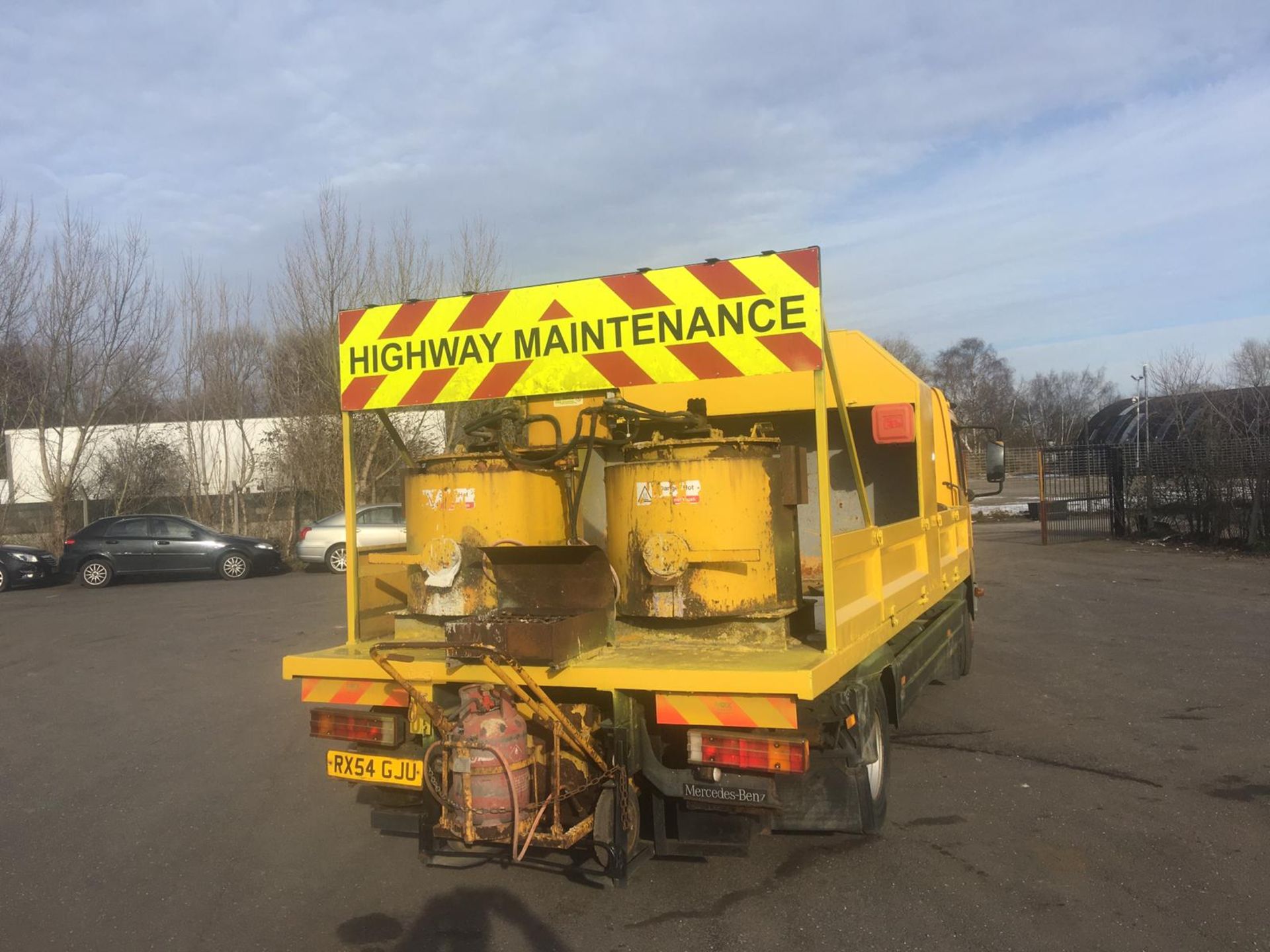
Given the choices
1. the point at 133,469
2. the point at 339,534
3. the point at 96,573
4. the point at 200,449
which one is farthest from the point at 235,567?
the point at 200,449

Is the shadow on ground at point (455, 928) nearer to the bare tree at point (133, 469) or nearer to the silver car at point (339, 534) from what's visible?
the silver car at point (339, 534)

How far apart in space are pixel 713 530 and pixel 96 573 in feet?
58.9

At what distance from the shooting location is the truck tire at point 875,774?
418cm

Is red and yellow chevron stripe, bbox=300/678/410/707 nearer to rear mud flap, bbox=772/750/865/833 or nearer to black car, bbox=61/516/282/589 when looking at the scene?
rear mud flap, bbox=772/750/865/833

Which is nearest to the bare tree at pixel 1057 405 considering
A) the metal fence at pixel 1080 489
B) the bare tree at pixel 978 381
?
the bare tree at pixel 978 381

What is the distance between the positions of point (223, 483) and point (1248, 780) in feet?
79.0

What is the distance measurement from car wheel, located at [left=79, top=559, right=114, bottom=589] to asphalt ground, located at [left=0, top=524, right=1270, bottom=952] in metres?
10.1

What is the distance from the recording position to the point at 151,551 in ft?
61.5

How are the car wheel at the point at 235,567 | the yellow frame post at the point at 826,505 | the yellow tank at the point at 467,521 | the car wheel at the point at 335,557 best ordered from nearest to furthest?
the yellow frame post at the point at 826,505 → the yellow tank at the point at 467,521 → the car wheel at the point at 235,567 → the car wheel at the point at 335,557

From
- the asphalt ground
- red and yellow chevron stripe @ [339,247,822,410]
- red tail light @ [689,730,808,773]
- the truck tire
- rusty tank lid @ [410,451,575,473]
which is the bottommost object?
the asphalt ground

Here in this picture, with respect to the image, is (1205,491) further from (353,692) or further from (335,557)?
(353,692)

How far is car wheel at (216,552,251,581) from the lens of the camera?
752 inches

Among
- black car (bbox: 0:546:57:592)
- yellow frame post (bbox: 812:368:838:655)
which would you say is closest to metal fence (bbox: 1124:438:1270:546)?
yellow frame post (bbox: 812:368:838:655)

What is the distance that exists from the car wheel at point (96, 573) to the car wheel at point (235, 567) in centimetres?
196
